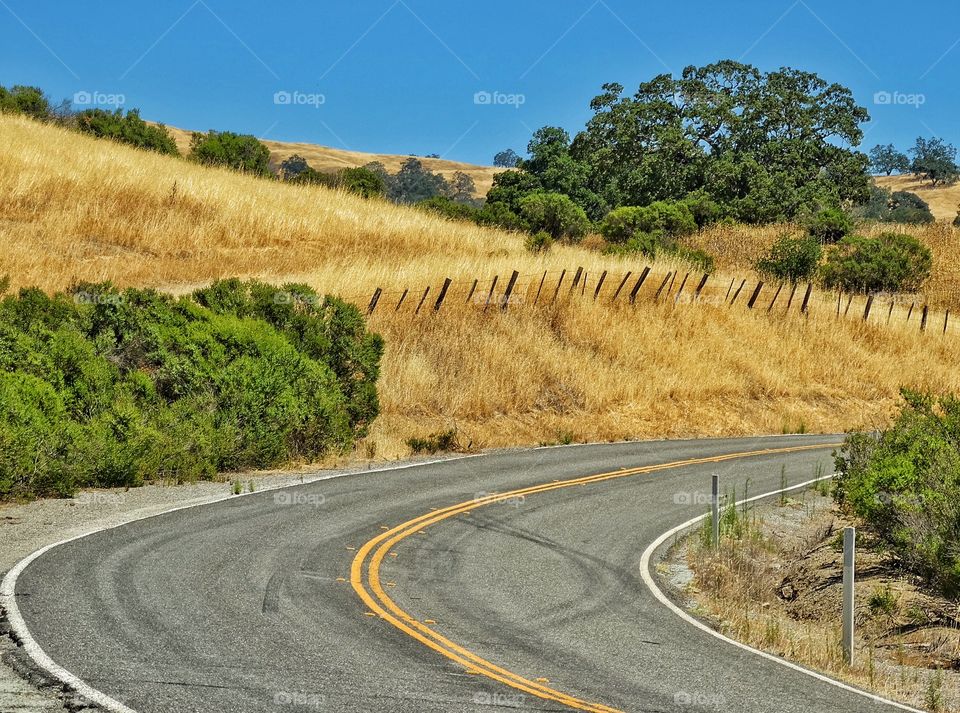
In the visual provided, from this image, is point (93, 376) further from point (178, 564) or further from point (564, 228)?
point (564, 228)

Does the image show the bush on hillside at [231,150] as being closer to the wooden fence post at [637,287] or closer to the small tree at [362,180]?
the small tree at [362,180]

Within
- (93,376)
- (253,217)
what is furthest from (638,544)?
(253,217)

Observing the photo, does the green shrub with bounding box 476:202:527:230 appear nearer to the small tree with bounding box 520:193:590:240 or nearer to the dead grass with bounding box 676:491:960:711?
the small tree with bounding box 520:193:590:240

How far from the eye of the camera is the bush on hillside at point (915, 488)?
12.4m

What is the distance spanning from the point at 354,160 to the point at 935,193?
85925 mm

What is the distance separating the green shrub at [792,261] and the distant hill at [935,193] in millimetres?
64814

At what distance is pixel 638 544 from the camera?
1478 cm

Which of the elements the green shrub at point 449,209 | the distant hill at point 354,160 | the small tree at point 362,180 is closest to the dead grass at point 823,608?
the green shrub at point 449,209

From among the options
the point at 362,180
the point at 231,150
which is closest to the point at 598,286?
the point at 362,180

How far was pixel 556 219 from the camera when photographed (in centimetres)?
5266

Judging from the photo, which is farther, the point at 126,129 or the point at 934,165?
the point at 934,165

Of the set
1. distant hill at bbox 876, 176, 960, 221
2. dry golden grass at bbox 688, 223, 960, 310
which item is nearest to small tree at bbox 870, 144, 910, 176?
distant hill at bbox 876, 176, 960, 221

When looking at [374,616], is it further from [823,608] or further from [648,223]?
[648,223]

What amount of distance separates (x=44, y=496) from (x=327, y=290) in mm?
15654
